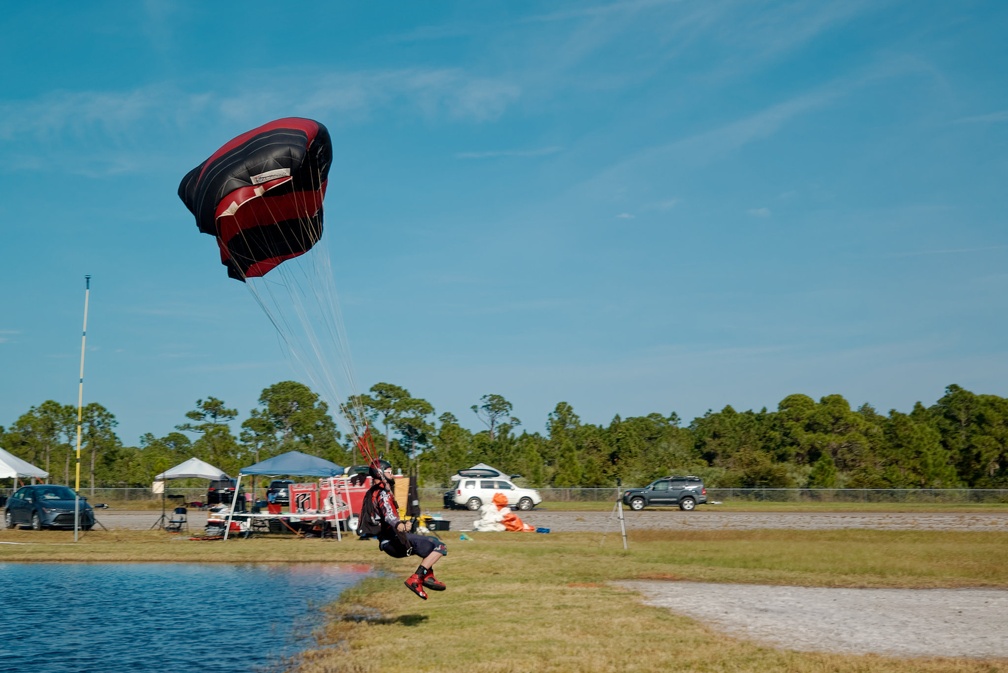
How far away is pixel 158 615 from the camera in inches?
482

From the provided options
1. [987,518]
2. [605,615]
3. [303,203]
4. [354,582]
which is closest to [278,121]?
[303,203]

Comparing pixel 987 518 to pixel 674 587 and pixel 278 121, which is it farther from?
pixel 278 121

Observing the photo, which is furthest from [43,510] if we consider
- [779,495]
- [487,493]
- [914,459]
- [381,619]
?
[914,459]

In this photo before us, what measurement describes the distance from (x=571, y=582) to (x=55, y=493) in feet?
74.3

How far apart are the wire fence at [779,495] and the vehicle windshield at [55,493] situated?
14.6 meters

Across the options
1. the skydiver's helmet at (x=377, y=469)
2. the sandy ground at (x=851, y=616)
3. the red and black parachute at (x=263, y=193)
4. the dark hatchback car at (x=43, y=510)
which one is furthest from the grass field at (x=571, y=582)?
the red and black parachute at (x=263, y=193)

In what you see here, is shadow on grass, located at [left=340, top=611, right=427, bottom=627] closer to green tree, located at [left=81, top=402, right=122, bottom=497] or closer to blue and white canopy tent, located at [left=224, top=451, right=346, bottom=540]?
blue and white canopy tent, located at [left=224, top=451, right=346, bottom=540]

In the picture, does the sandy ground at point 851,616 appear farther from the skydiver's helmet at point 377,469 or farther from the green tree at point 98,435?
the green tree at point 98,435

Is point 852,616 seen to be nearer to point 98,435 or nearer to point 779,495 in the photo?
point 779,495

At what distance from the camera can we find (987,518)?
110ft

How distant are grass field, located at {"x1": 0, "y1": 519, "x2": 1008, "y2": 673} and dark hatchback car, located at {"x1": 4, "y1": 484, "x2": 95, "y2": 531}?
1.45 metres

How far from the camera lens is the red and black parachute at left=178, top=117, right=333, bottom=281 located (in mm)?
13438

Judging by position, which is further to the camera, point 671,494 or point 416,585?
point 671,494

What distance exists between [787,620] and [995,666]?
9.63ft
